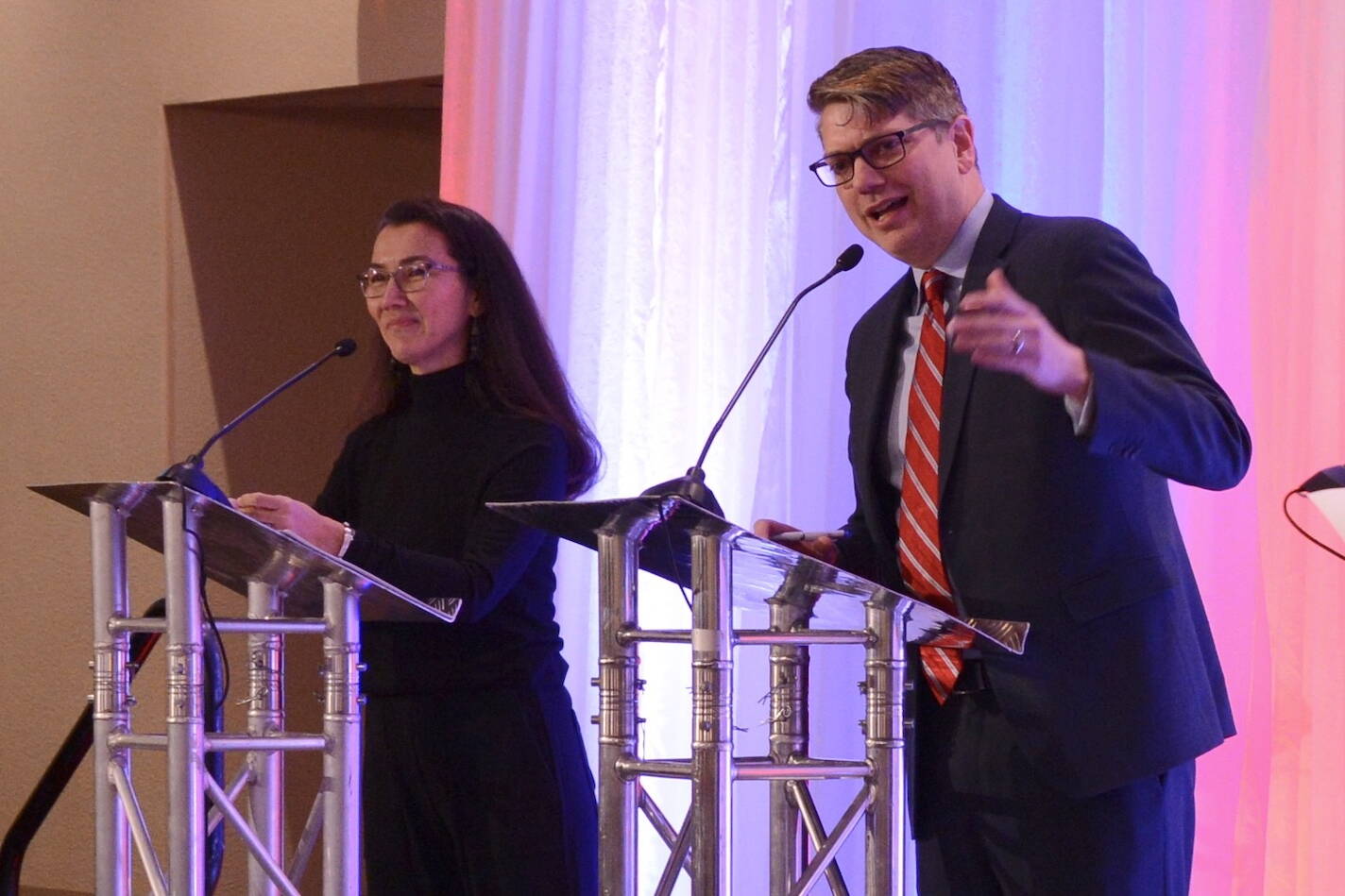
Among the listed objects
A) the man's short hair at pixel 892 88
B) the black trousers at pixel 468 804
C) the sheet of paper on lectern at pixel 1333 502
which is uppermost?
the man's short hair at pixel 892 88

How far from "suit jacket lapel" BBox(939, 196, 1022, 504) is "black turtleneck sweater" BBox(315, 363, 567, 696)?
79cm

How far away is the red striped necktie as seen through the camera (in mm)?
1909

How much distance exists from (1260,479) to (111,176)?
122 inches

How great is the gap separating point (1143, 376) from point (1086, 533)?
0.67 feet

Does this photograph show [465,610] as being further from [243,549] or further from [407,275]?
[407,275]

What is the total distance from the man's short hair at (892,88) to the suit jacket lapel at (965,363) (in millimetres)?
142

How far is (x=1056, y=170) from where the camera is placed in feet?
9.63

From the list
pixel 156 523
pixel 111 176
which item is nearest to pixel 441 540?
pixel 156 523

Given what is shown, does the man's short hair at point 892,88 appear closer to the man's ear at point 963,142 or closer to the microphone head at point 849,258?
the man's ear at point 963,142

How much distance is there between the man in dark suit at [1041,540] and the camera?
176 centimetres

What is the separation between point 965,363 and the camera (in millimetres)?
1887

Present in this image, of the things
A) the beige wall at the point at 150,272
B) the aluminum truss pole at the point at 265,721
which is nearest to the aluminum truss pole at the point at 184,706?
the aluminum truss pole at the point at 265,721

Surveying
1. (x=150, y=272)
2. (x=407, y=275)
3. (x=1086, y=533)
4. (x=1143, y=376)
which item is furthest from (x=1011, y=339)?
(x=150, y=272)

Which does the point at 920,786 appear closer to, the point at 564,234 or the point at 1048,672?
the point at 1048,672
